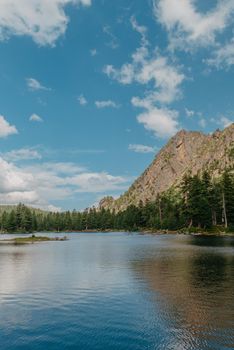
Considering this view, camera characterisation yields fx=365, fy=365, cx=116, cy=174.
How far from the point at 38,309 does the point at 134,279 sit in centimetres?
1413

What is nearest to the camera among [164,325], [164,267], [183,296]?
[164,325]

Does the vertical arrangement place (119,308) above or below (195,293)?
below

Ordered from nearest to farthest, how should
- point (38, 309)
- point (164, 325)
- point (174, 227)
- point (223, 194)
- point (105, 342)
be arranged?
1. point (105, 342)
2. point (164, 325)
3. point (38, 309)
4. point (223, 194)
5. point (174, 227)

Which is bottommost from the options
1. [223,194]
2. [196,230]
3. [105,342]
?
[105,342]

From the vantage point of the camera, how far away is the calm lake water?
20.2 meters

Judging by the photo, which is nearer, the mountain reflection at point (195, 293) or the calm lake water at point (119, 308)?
the calm lake water at point (119, 308)

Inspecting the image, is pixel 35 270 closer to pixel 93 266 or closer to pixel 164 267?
pixel 93 266

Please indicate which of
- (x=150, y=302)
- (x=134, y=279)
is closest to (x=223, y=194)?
(x=134, y=279)

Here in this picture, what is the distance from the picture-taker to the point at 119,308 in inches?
1072

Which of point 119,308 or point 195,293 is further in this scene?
point 195,293

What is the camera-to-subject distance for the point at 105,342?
20.1 meters

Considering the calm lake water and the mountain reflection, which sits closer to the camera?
the calm lake water

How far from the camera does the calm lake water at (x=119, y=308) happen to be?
66.2 ft

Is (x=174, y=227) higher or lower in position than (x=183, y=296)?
higher
